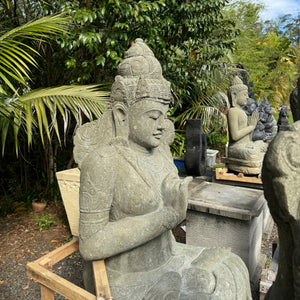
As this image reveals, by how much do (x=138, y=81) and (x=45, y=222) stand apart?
3569mm

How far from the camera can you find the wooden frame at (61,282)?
123 cm

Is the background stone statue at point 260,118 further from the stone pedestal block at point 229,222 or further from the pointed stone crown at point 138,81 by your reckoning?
the pointed stone crown at point 138,81

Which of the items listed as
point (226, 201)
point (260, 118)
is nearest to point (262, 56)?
point (260, 118)

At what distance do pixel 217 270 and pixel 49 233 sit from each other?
325 cm

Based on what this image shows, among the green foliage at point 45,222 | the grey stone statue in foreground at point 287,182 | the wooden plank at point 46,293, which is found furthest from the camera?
the green foliage at point 45,222

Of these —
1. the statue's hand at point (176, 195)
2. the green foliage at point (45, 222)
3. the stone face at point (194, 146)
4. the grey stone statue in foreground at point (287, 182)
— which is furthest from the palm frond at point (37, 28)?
the grey stone statue in foreground at point (287, 182)

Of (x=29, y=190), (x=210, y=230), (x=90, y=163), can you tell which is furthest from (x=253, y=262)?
(x=29, y=190)

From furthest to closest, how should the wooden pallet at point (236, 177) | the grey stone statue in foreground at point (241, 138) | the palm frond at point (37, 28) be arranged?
the grey stone statue in foreground at point (241, 138)
the wooden pallet at point (236, 177)
the palm frond at point (37, 28)

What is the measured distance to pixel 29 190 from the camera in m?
4.98

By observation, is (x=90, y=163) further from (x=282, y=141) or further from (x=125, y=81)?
(x=282, y=141)

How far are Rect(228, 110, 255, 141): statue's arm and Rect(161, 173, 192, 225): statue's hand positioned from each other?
343 centimetres

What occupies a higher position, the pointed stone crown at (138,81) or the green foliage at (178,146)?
the pointed stone crown at (138,81)

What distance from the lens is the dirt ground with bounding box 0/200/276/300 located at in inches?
114

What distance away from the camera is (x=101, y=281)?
127cm
